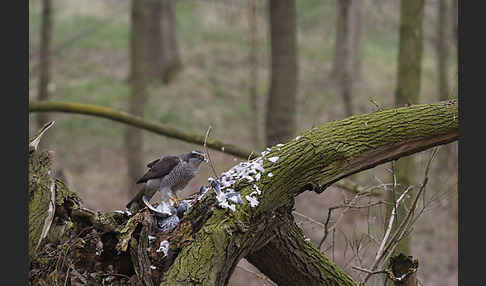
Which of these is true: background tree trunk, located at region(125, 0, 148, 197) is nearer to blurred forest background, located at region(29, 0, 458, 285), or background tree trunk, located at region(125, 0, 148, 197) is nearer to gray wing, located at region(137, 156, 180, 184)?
blurred forest background, located at region(29, 0, 458, 285)

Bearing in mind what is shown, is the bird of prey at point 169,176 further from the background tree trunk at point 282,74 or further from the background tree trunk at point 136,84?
the background tree trunk at point 136,84

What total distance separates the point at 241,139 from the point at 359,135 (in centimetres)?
1264

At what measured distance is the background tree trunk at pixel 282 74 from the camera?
770cm

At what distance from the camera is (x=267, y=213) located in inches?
133

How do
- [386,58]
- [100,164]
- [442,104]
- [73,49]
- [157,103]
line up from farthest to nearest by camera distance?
[386,58]
[73,49]
[157,103]
[100,164]
[442,104]

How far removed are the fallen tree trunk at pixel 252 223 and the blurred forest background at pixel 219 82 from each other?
408 cm

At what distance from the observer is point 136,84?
35.3 feet

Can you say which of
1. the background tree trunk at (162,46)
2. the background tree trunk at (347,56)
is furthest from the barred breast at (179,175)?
the background tree trunk at (162,46)

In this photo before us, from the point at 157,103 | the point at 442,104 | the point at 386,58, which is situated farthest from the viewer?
the point at 386,58

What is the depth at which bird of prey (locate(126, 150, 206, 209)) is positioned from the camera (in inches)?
155

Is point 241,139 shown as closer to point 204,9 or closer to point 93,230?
point 204,9

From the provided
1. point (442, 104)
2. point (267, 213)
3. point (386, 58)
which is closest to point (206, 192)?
point (267, 213)

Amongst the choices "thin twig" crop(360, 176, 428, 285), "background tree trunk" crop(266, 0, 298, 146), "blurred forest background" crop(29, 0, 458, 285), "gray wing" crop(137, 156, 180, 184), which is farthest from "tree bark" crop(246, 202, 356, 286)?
"blurred forest background" crop(29, 0, 458, 285)

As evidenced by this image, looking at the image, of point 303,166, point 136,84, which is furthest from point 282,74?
point 303,166
